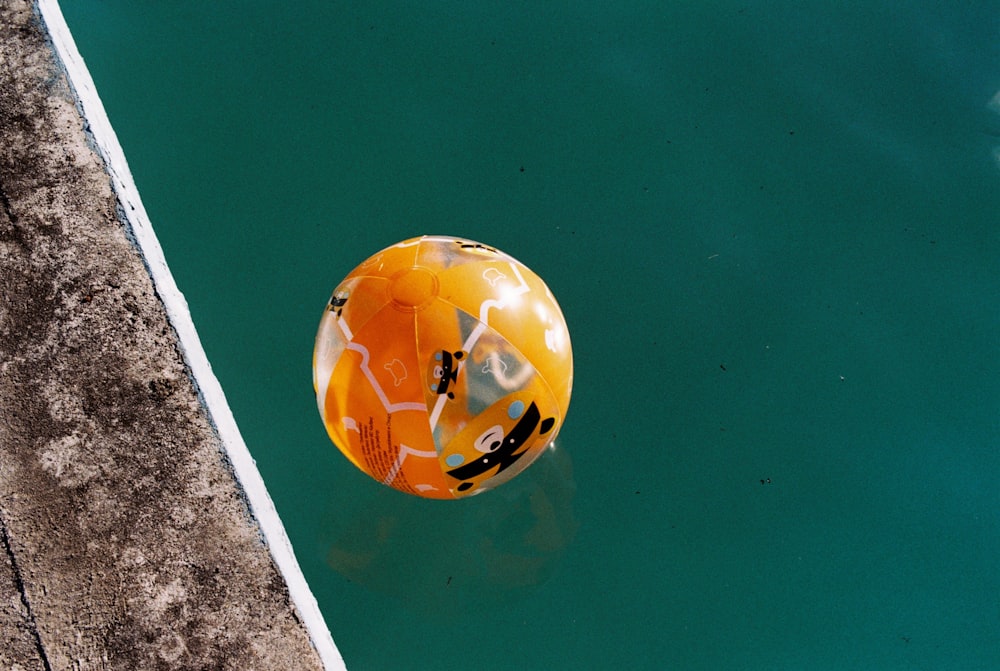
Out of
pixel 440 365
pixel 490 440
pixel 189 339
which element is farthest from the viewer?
pixel 189 339

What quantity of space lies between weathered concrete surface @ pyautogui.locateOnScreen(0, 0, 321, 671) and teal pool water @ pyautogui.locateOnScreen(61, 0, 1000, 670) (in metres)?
0.57

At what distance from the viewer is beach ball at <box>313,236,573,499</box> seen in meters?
3.35

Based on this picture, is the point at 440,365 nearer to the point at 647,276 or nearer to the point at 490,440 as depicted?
the point at 490,440

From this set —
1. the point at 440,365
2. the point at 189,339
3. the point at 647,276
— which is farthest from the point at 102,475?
the point at 647,276

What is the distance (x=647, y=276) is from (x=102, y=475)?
9.27ft

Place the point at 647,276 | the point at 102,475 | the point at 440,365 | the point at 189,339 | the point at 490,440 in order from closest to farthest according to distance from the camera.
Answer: the point at 440,365 < the point at 490,440 < the point at 102,475 < the point at 189,339 < the point at 647,276

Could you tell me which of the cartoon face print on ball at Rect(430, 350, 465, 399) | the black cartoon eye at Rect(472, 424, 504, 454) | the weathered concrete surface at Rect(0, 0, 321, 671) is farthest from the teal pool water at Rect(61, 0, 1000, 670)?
the cartoon face print on ball at Rect(430, 350, 465, 399)

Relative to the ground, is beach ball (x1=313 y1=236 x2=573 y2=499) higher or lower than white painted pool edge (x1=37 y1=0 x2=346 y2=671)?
higher

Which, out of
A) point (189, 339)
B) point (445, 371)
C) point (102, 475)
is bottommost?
point (102, 475)

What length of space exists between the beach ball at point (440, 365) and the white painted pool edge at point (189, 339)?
608 millimetres

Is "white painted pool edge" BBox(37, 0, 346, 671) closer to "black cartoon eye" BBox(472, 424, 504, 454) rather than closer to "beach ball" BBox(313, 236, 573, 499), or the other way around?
"beach ball" BBox(313, 236, 573, 499)

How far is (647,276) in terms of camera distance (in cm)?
489

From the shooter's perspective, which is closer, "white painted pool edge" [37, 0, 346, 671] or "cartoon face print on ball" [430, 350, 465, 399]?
"cartoon face print on ball" [430, 350, 465, 399]

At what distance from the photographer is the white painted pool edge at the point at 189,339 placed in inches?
153
